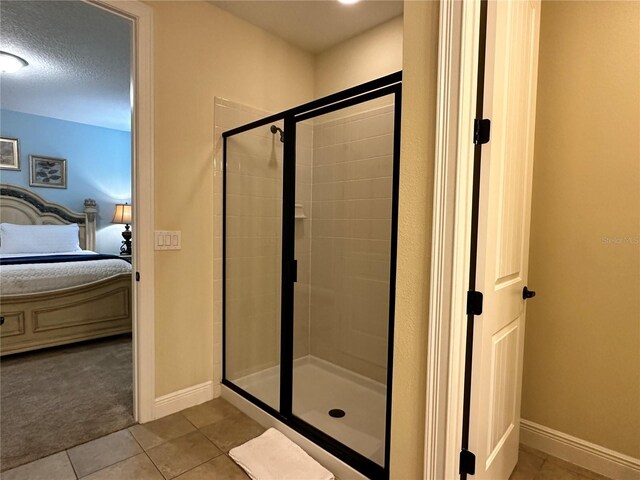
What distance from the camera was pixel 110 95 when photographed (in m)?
3.97

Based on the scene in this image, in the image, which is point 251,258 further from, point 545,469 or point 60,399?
point 545,469

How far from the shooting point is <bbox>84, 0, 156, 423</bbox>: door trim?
1967mm

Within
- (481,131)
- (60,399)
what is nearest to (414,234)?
(481,131)

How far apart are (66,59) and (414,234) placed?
11.7ft

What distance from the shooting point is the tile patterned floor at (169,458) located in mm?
1646

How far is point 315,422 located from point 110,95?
4110 millimetres

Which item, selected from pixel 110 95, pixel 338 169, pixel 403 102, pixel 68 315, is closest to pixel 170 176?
pixel 338 169

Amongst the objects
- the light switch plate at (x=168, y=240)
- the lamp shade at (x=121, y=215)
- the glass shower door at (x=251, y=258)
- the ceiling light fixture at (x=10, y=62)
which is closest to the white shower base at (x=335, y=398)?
the glass shower door at (x=251, y=258)

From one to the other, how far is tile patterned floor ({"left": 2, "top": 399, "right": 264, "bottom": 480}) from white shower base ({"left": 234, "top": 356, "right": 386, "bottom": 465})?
0.25m

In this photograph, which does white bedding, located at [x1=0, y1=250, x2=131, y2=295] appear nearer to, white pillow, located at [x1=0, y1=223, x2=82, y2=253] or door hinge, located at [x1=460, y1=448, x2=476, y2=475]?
white pillow, located at [x1=0, y1=223, x2=82, y2=253]

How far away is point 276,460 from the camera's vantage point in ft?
5.65

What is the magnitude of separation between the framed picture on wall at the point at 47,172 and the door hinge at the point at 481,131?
562 cm

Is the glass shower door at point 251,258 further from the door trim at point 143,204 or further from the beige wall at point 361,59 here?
the beige wall at point 361,59

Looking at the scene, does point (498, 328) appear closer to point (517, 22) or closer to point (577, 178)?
point (577, 178)
